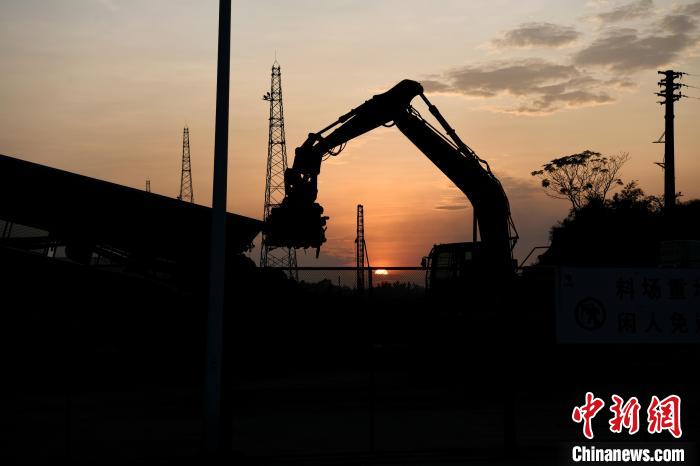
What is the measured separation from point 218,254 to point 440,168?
17.8m

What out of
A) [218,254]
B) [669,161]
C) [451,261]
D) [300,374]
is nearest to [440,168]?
[451,261]

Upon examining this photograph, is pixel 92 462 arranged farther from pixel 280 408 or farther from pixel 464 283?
pixel 464 283

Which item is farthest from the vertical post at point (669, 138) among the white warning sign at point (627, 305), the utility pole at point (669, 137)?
the white warning sign at point (627, 305)

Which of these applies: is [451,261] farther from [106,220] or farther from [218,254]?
[218,254]

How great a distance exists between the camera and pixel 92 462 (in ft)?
43.0

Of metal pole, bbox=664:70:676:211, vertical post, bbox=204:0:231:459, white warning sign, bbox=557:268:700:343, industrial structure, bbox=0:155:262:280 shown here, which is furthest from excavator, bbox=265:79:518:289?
metal pole, bbox=664:70:676:211

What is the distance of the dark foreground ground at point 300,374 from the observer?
578 inches

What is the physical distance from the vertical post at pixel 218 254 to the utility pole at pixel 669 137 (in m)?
43.6

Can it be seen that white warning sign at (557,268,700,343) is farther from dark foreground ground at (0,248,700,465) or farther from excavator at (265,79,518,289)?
excavator at (265,79,518,289)

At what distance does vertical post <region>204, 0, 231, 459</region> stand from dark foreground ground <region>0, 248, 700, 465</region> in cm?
107

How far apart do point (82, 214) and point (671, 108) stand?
37862mm

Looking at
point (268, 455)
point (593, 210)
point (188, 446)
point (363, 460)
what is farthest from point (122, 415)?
point (593, 210)

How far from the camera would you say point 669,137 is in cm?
5228

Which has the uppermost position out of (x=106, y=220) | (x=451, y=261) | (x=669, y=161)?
(x=669, y=161)
